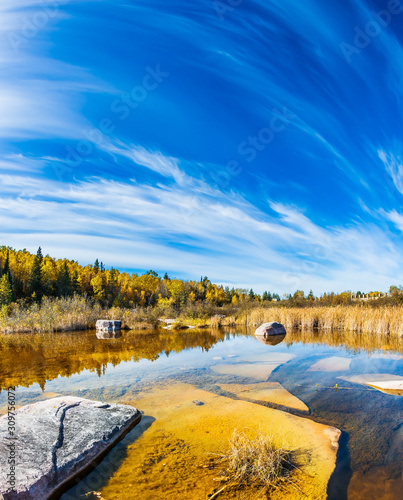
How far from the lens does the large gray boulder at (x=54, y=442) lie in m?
2.74

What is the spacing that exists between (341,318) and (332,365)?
11.7 meters

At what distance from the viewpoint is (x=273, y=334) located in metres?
17.8

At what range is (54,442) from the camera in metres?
3.29

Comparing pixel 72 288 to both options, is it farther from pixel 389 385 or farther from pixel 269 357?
pixel 389 385

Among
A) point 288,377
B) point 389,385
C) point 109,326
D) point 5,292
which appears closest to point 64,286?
point 5,292

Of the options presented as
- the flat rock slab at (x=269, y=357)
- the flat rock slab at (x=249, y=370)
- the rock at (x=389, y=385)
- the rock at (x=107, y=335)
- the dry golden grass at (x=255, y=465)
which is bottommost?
the rock at (x=107, y=335)

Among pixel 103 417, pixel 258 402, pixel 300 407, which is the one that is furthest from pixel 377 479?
pixel 103 417

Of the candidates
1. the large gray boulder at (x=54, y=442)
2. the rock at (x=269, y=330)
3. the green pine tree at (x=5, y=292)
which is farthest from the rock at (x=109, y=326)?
the green pine tree at (x=5, y=292)

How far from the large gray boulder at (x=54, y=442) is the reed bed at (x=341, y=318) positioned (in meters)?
16.8

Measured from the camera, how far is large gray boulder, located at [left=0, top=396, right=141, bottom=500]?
9.00 ft

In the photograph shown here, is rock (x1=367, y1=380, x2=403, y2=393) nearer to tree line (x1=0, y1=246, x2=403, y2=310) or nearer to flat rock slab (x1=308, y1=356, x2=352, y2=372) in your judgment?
flat rock slab (x1=308, y1=356, x2=352, y2=372)

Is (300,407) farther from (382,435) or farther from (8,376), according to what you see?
(8,376)

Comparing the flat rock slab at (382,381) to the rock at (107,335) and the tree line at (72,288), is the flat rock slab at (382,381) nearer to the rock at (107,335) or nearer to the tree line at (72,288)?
the rock at (107,335)

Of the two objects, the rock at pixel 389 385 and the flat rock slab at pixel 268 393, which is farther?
the rock at pixel 389 385
